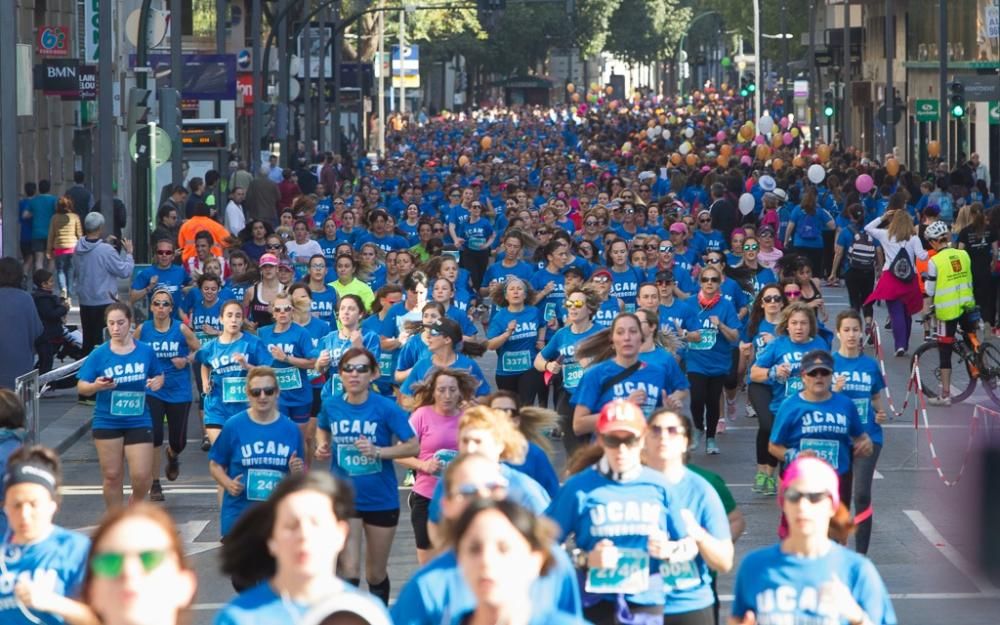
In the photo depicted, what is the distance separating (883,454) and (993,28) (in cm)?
3478

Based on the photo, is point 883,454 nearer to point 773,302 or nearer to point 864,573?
point 773,302

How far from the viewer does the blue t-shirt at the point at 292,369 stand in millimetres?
15365

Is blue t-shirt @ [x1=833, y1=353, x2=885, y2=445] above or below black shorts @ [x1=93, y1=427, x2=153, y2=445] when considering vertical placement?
A: above

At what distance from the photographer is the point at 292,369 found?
1539 centimetres

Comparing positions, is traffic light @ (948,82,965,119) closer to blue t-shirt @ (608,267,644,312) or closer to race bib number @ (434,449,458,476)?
blue t-shirt @ (608,267,644,312)

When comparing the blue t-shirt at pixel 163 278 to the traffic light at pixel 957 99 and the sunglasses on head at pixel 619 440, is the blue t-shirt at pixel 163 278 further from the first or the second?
the traffic light at pixel 957 99

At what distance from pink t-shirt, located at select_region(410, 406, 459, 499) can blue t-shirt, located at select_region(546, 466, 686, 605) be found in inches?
118

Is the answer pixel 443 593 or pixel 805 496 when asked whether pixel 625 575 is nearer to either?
pixel 805 496

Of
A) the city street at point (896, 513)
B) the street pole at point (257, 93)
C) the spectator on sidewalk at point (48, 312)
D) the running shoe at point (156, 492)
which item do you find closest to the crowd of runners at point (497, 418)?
the running shoe at point (156, 492)

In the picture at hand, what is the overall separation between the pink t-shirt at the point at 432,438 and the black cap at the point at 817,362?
187 centimetres

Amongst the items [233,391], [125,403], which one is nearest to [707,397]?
[233,391]

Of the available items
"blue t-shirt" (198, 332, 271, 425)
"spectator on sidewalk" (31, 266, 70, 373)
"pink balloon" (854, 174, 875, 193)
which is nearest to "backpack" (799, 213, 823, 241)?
"pink balloon" (854, 174, 875, 193)

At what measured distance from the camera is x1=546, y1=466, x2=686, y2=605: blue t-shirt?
27.7 ft

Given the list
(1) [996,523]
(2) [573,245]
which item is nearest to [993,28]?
(2) [573,245]
